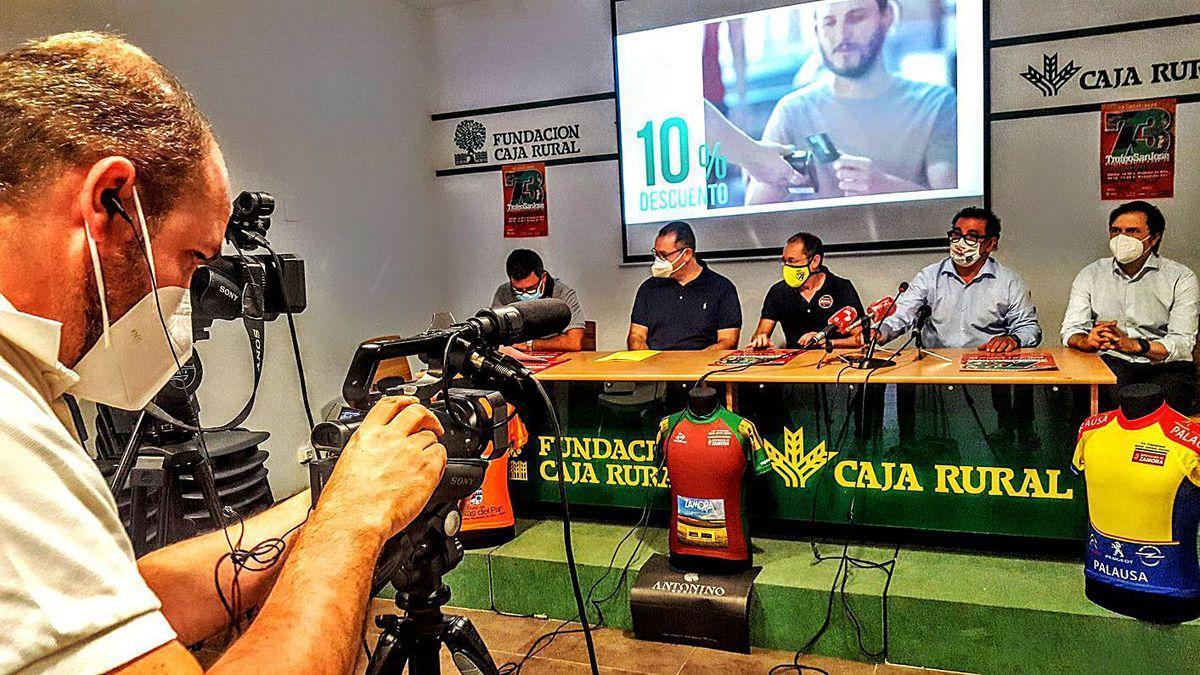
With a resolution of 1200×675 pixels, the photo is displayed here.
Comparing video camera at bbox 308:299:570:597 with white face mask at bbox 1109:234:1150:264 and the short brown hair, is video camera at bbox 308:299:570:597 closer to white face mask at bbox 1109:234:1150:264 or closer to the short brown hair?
the short brown hair

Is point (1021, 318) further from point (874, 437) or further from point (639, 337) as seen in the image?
point (639, 337)

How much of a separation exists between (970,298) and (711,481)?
6.80 feet

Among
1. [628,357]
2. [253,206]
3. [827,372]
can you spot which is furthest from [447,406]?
[628,357]

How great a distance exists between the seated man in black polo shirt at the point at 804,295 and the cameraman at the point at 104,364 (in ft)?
11.7

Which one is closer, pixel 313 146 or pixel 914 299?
pixel 914 299

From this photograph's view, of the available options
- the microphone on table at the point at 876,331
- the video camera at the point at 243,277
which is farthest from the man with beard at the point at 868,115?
the video camera at the point at 243,277

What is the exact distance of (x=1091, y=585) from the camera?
2293 mm

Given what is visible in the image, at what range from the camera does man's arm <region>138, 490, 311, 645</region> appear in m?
Result: 1.01

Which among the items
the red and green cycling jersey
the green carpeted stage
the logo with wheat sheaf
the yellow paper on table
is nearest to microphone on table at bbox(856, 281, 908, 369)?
the logo with wheat sheaf

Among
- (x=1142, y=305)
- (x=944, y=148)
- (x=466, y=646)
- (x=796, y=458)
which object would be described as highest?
(x=944, y=148)

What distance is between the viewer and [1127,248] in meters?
3.67

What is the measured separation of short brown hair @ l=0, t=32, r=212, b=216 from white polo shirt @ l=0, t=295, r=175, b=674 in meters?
0.12

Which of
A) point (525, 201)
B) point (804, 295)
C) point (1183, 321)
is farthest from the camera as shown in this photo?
point (525, 201)

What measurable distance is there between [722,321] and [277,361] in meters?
2.32
